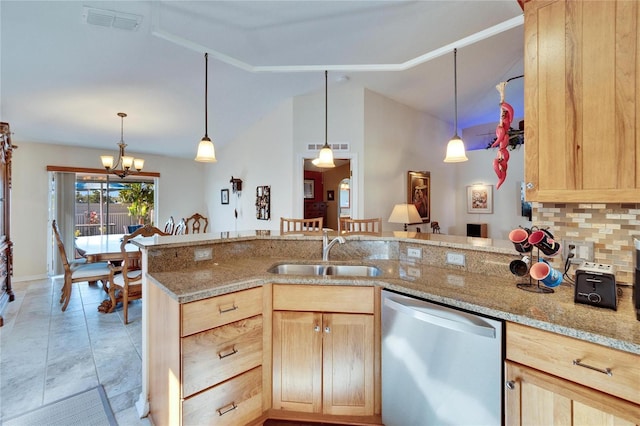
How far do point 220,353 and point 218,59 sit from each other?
9.46 ft

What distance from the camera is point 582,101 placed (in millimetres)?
1214

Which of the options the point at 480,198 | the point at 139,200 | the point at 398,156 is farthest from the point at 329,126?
the point at 139,200

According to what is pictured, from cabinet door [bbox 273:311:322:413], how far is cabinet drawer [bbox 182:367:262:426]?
116mm

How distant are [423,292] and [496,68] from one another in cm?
429

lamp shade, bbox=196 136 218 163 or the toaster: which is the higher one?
lamp shade, bbox=196 136 218 163

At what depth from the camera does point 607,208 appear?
137 centimetres

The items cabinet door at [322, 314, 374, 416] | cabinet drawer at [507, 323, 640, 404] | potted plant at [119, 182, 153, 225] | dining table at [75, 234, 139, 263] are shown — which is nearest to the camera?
cabinet drawer at [507, 323, 640, 404]

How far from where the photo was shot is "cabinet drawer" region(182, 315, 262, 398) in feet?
4.34

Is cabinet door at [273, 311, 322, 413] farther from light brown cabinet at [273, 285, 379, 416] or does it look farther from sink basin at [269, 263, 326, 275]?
sink basin at [269, 263, 326, 275]

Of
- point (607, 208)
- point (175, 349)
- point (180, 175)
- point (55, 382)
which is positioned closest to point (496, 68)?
point (607, 208)

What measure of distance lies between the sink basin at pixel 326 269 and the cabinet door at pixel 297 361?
1.35ft

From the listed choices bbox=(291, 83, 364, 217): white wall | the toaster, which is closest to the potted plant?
bbox=(291, 83, 364, 217): white wall

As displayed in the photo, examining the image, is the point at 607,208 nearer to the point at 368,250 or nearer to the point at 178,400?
the point at 368,250

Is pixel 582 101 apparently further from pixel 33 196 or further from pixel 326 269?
pixel 33 196
